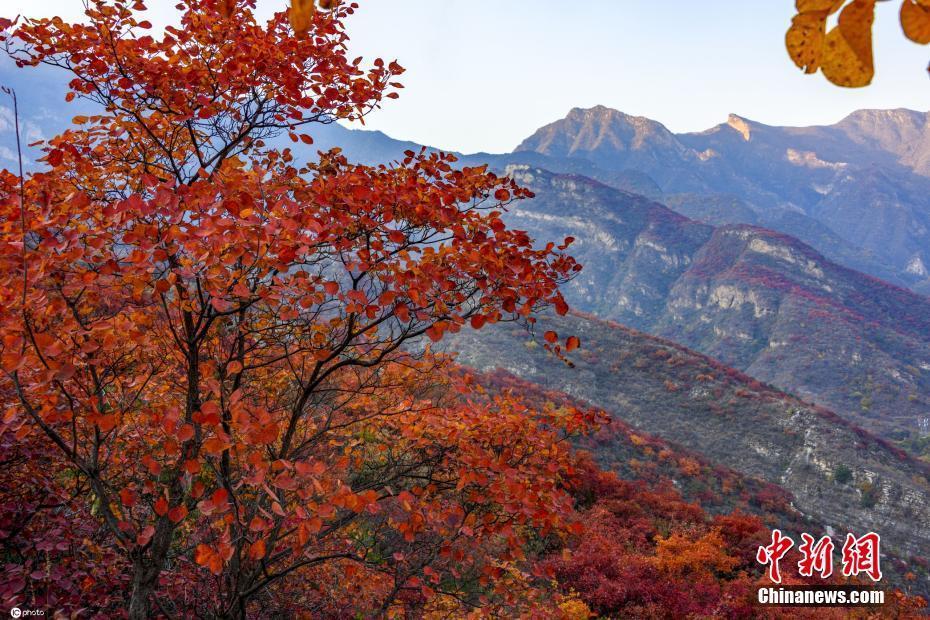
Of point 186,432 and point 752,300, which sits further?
point 752,300

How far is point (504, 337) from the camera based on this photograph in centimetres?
3122

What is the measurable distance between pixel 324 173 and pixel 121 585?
3.68 meters

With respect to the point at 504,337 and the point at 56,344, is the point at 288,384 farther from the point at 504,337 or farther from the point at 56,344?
the point at 504,337

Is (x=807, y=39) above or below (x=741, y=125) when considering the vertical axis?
below

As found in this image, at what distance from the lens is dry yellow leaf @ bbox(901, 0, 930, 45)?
0.46m

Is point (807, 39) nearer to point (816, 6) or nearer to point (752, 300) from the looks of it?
point (816, 6)

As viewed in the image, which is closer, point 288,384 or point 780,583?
point 288,384

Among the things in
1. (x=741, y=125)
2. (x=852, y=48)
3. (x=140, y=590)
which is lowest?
(x=140, y=590)

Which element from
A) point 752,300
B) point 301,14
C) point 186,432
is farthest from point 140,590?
point 752,300

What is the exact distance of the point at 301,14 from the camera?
21.1 inches

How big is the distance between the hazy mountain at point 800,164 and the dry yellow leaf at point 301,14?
12302 centimetres

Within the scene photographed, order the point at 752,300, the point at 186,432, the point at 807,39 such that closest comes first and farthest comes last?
the point at 807,39, the point at 186,432, the point at 752,300

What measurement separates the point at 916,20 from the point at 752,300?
68994mm

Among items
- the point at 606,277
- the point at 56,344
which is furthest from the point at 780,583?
the point at 606,277
